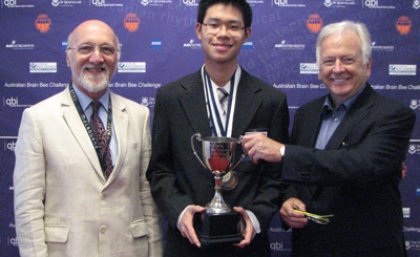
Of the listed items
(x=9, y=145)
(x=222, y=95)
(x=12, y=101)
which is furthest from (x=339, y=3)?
(x=9, y=145)

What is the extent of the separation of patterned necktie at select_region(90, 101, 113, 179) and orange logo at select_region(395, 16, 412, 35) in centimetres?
232

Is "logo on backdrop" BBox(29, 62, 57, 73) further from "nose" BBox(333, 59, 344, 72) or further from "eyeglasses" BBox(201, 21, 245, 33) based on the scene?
"nose" BBox(333, 59, 344, 72)

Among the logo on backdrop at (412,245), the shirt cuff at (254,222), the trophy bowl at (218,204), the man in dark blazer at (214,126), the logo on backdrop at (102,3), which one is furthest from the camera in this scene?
the logo on backdrop at (412,245)

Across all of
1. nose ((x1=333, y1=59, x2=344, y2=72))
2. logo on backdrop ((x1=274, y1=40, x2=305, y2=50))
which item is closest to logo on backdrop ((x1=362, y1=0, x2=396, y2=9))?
logo on backdrop ((x1=274, y1=40, x2=305, y2=50))

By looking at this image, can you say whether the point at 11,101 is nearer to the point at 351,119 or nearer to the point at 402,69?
the point at 351,119

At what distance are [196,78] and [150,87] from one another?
3.64 ft

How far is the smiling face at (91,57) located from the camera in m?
A: 2.21

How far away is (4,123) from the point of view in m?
3.35

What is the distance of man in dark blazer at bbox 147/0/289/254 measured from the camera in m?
2.17

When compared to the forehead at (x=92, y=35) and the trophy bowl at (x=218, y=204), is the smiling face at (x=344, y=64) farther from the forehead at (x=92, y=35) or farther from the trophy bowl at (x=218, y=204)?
the forehead at (x=92, y=35)

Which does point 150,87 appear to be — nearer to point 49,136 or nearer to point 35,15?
point 35,15

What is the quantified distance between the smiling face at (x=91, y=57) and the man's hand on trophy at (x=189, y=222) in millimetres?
741

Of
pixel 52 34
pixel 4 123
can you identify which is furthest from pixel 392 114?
pixel 4 123

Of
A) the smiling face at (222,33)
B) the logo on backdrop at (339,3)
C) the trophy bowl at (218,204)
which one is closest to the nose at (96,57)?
the smiling face at (222,33)
